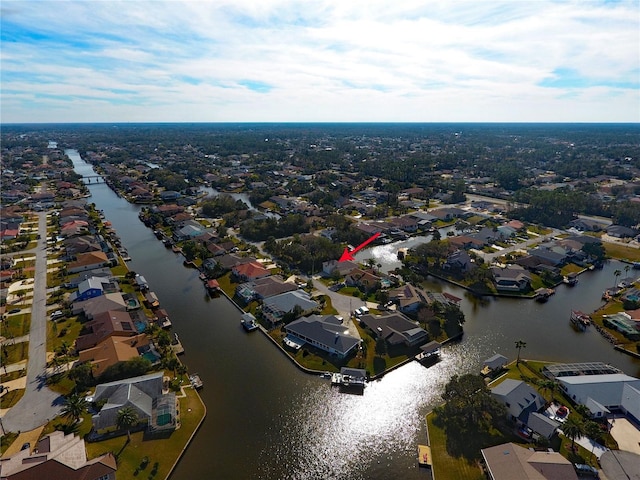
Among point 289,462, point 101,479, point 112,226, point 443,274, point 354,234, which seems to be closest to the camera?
point 101,479

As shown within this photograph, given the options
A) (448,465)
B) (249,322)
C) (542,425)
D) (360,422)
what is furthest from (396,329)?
(249,322)

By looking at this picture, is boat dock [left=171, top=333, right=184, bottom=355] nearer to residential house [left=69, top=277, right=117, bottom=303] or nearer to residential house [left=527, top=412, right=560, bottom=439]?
residential house [left=69, top=277, right=117, bottom=303]

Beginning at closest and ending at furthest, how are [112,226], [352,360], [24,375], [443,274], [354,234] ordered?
[24,375]
[352,360]
[443,274]
[354,234]
[112,226]

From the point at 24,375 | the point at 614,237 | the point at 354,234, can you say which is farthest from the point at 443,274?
the point at 24,375

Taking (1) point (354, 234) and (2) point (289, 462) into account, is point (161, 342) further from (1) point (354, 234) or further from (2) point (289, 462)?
(1) point (354, 234)

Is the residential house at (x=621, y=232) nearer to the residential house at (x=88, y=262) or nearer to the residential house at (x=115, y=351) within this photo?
the residential house at (x=115, y=351)

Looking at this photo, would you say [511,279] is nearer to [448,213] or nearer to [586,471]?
[586,471]

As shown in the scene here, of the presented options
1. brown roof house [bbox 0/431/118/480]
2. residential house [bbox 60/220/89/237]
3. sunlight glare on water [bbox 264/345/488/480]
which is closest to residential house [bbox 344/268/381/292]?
sunlight glare on water [bbox 264/345/488/480]

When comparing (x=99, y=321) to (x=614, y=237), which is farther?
(x=614, y=237)
